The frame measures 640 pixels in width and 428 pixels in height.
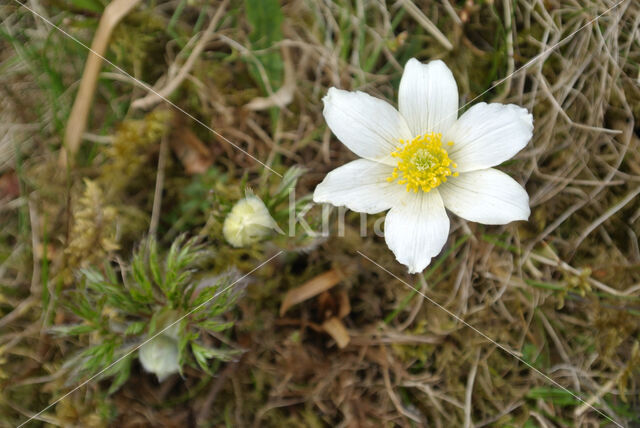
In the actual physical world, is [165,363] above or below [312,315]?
above

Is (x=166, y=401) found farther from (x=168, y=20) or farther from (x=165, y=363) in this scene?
(x=168, y=20)

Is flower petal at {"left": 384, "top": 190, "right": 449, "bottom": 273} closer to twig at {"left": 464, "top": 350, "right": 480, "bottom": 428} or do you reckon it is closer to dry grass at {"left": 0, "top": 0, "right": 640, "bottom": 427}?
dry grass at {"left": 0, "top": 0, "right": 640, "bottom": 427}

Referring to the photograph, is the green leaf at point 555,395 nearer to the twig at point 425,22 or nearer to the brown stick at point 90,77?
the twig at point 425,22

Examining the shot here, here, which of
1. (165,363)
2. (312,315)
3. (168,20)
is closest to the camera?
(165,363)

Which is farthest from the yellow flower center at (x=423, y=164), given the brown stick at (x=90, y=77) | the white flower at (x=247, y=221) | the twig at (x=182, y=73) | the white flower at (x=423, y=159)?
the brown stick at (x=90, y=77)

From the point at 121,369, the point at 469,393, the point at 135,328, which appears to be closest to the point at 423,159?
the point at 469,393

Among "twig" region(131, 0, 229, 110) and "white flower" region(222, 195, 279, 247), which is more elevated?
"twig" region(131, 0, 229, 110)

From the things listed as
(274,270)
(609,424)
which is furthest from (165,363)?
(609,424)

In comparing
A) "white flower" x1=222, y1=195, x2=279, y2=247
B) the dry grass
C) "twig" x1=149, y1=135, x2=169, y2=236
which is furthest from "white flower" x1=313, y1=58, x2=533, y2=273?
"twig" x1=149, y1=135, x2=169, y2=236
